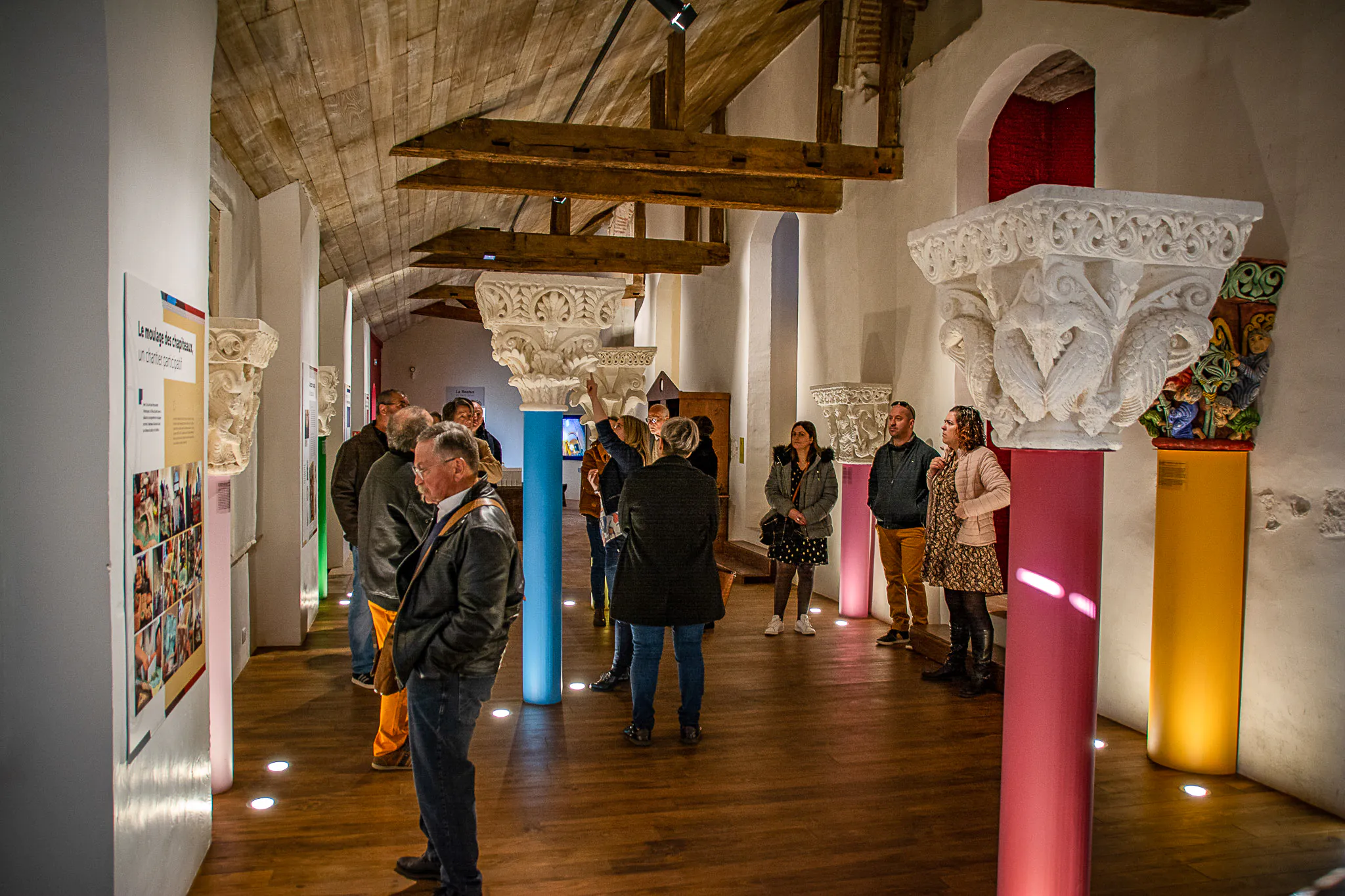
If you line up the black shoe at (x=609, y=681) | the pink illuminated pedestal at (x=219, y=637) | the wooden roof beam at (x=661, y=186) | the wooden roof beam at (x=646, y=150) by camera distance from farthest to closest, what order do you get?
the wooden roof beam at (x=661, y=186) → the wooden roof beam at (x=646, y=150) → the black shoe at (x=609, y=681) → the pink illuminated pedestal at (x=219, y=637)

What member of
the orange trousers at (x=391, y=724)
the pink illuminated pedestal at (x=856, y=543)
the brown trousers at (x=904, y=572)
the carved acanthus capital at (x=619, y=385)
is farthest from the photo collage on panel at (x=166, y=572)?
the carved acanthus capital at (x=619, y=385)

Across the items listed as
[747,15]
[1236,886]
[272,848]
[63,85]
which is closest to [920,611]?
[1236,886]

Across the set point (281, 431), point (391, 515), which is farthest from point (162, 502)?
point (281, 431)

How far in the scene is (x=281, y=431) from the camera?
232 inches

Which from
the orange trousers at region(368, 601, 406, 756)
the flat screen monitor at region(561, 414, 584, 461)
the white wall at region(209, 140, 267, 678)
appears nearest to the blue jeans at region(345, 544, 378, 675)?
the white wall at region(209, 140, 267, 678)

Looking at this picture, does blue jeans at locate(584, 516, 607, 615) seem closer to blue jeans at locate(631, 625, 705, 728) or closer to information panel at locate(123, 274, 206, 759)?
blue jeans at locate(631, 625, 705, 728)

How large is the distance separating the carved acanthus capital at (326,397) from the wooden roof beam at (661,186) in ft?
7.23

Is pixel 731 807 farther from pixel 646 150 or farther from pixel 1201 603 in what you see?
pixel 646 150

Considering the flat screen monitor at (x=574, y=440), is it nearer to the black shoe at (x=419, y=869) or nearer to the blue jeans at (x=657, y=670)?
the blue jeans at (x=657, y=670)

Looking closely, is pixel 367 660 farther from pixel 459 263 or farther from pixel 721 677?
pixel 459 263

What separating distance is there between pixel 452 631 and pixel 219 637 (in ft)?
5.02

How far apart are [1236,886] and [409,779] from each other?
2964 millimetres

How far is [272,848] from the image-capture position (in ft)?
10.2

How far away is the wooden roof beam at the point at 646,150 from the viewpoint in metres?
5.71
